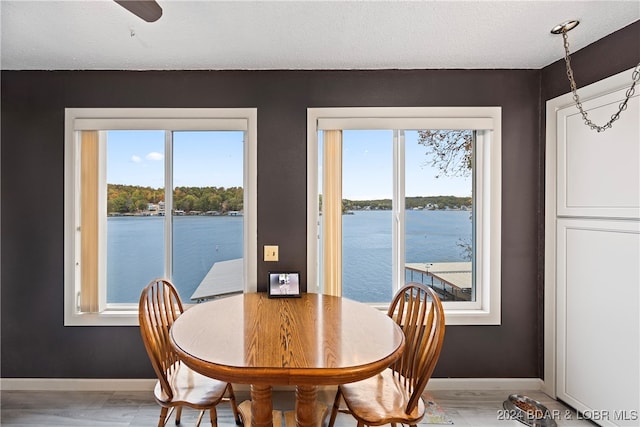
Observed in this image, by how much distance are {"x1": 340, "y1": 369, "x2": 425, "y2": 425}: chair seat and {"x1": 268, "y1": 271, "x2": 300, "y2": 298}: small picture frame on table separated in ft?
2.55

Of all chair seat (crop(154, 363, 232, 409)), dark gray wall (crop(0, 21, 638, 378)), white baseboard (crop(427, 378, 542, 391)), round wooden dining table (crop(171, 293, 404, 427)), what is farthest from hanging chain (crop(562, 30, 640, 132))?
chair seat (crop(154, 363, 232, 409))

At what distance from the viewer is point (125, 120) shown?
248 cm

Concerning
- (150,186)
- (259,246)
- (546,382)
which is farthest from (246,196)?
(546,382)

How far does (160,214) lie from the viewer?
2.62 meters

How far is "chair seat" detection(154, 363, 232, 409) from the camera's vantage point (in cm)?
157

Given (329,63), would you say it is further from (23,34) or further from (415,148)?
(23,34)

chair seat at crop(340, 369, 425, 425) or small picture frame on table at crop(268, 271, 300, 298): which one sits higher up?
small picture frame on table at crop(268, 271, 300, 298)

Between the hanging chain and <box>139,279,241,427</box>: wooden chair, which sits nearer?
<box>139,279,241,427</box>: wooden chair

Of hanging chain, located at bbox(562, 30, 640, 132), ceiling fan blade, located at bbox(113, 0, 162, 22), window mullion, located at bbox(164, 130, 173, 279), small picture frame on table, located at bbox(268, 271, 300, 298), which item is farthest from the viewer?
window mullion, located at bbox(164, 130, 173, 279)

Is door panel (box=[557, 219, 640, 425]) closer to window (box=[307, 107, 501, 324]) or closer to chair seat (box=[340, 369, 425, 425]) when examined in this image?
window (box=[307, 107, 501, 324])

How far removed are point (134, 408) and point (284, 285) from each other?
4.25 ft

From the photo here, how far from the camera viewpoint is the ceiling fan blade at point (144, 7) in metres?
1.23

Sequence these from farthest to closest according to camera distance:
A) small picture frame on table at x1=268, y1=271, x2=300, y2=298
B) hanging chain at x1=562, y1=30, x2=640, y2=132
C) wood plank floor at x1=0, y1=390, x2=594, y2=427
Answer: small picture frame on table at x1=268, y1=271, x2=300, y2=298, wood plank floor at x1=0, y1=390, x2=594, y2=427, hanging chain at x1=562, y1=30, x2=640, y2=132

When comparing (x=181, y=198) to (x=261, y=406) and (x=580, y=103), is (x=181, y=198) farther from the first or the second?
(x=580, y=103)
